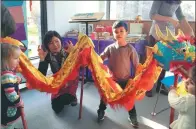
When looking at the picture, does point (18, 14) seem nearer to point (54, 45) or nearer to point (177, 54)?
point (54, 45)

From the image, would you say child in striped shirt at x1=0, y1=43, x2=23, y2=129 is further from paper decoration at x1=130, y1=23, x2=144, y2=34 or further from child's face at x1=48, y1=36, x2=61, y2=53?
paper decoration at x1=130, y1=23, x2=144, y2=34

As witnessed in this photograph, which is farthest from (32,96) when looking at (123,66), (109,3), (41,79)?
(109,3)

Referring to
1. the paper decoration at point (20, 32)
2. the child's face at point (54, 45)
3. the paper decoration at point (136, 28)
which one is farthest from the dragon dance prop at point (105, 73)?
the paper decoration at point (136, 28)

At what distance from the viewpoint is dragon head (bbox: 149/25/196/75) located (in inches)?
45.8

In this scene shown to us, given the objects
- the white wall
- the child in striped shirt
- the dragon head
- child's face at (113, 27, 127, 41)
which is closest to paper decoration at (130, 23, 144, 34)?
the white wall

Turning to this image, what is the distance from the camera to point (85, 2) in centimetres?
398

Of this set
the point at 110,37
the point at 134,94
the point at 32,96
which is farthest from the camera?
the point at 110,37

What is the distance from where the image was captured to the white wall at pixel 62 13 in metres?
3.27

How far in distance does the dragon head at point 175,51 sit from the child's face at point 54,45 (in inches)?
41.4

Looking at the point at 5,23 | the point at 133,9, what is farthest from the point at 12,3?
the point at 133,9

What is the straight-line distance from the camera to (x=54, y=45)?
6.84ft

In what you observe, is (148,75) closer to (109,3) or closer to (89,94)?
(89,94)

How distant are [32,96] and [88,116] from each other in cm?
87

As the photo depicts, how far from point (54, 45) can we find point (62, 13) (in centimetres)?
152
